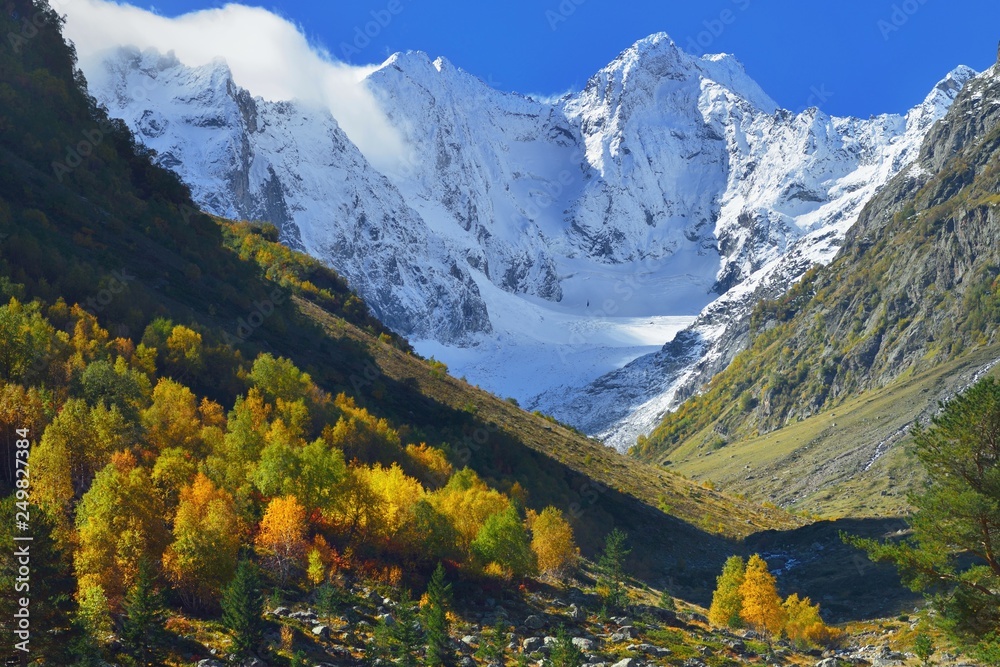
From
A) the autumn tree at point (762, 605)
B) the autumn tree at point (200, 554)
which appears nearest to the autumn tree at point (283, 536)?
the autumn tree at point (200, 554)

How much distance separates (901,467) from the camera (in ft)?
388

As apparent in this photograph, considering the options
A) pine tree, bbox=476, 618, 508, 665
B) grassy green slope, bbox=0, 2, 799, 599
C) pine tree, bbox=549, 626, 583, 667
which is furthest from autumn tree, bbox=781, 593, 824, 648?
pine tree, bbox=476, 618, 508, 665

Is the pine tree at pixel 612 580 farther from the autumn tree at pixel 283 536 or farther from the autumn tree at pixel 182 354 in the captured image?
the autumn tree at pixel 182 354

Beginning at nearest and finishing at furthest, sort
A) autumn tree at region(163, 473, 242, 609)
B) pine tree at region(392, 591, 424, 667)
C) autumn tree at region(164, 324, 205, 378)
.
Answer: pine tree at region(392, 591, 424, 667)
autumn tree at region(163, 473, 242, 609)
autumn tree at region(164, 324, 205, 378)

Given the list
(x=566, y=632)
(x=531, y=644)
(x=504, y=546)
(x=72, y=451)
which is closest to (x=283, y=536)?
(x=72, y=451)

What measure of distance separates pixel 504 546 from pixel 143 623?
1908 cm

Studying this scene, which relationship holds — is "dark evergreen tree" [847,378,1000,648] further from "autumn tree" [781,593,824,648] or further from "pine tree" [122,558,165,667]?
"pine tree" [122,558,165,667]

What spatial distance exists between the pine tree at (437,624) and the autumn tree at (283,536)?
19.5ft

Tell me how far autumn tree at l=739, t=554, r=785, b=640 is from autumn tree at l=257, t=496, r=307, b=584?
75.8ft

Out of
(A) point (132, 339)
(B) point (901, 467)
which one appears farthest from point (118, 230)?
(B) point (901, 467)

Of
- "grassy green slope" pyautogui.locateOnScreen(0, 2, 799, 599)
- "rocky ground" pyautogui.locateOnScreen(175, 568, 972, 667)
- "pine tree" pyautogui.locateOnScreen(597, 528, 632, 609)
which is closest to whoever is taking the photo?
"rocky ground" pyautogui.locateOnScreen(175, 568, 972, 667)

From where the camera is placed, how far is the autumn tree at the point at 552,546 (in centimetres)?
4703

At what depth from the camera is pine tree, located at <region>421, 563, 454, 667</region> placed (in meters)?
31.3

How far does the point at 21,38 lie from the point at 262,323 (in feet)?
155
